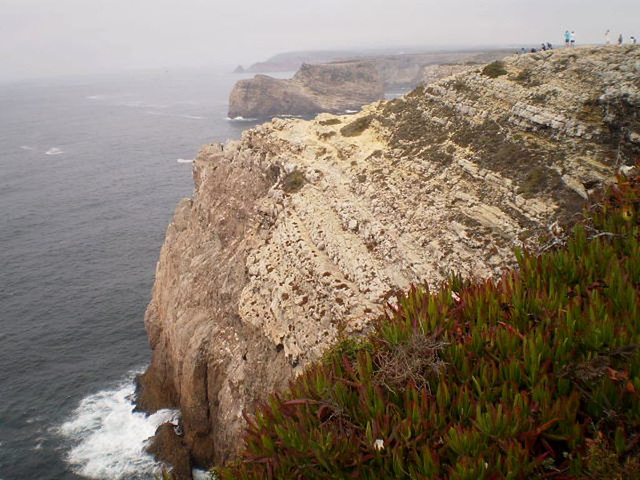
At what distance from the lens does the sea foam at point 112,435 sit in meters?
28.4

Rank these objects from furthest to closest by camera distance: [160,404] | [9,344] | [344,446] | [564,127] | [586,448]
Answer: [9,344] → [160,404] → [564,127] → [344,446] → [586,448]

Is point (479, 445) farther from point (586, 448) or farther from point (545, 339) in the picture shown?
point (545, 339)

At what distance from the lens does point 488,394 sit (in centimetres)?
676

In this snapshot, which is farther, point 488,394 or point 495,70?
point 495,70

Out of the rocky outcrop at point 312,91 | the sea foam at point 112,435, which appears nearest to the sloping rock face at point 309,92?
the rocky outcrop at point 312,91

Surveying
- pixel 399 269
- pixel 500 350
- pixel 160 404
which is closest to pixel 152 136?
pixel 160 404

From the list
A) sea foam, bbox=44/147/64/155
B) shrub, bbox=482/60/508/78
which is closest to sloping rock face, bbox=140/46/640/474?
shrub, bbox=482/60/508/78

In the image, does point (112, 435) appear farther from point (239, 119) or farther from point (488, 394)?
point (239, 119)

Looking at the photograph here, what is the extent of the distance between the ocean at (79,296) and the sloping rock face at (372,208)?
5893mm

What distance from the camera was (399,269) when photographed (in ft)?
62.7

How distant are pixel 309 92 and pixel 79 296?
132 meters

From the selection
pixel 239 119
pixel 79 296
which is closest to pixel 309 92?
pixel 239 119

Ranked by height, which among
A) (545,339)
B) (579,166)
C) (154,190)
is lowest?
(154,190)

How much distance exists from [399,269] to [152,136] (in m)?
119
